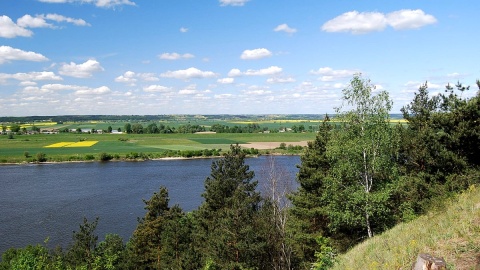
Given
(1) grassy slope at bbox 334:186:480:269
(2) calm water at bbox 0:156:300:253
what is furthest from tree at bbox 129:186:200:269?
(1) grassy slope at bbox 334:186:480:269

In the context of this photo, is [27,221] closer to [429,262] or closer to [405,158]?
[405,158]

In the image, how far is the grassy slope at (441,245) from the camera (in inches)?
228

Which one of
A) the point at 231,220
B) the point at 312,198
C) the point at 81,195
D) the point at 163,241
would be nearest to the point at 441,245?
the point at 231,220

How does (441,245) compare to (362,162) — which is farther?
(362,162)

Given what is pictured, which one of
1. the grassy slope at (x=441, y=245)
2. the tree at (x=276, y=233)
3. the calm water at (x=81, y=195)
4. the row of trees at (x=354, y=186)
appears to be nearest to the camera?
the grassy slope at (x=441, y=245)

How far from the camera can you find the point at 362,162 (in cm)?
1430

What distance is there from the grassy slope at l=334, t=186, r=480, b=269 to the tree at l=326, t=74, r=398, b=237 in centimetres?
530

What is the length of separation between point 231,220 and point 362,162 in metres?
5.56

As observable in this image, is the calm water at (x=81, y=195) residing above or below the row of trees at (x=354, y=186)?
below

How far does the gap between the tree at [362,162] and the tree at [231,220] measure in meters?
3.30

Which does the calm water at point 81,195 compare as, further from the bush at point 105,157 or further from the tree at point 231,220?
the bush at point 105,157

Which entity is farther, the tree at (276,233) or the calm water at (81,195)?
the calm water at (81,195)

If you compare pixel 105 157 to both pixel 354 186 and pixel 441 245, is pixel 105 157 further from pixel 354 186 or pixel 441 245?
pixel 441 245

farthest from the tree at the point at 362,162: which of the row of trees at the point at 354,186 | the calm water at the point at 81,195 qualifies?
the calm water at the point at 81,195
